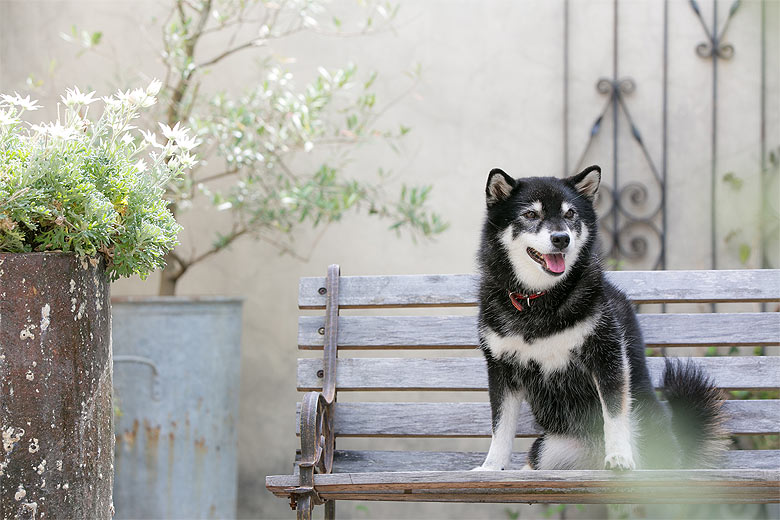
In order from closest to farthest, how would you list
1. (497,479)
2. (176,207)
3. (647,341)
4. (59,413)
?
(59,413)
(497,479)
(647,341)
(176,207)

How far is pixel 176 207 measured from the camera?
3408 millimetres

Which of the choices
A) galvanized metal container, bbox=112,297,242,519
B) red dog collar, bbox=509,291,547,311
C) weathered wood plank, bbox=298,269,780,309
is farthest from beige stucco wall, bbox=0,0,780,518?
red dog collar, bbox=509,291,547,311

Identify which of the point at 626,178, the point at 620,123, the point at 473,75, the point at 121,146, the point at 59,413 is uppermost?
the point at 473,75

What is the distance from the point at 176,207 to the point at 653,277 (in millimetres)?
1983

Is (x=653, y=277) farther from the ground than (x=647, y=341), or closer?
farther from the ground

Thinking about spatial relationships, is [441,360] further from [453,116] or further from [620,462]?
[453,116]

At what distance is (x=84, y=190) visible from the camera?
168 cm

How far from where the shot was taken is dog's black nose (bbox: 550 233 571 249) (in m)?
1.98

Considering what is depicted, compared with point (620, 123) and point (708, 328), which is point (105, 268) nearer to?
point (708, 328)

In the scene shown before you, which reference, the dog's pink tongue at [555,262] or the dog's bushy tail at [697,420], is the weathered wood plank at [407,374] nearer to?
the dog's bushy tail at [697,420]

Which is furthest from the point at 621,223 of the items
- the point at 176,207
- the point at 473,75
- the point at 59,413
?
the point at 59,413

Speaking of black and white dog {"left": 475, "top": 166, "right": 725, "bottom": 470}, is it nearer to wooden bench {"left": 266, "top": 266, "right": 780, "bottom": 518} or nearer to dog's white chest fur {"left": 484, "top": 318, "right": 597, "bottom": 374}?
dog's white chest fur {"left": 484, "top": 318, "right": 597, "bottom": 374}

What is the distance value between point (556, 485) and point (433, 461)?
62 cm

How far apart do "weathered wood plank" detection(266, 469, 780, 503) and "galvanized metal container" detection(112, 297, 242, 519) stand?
1.33 metres
